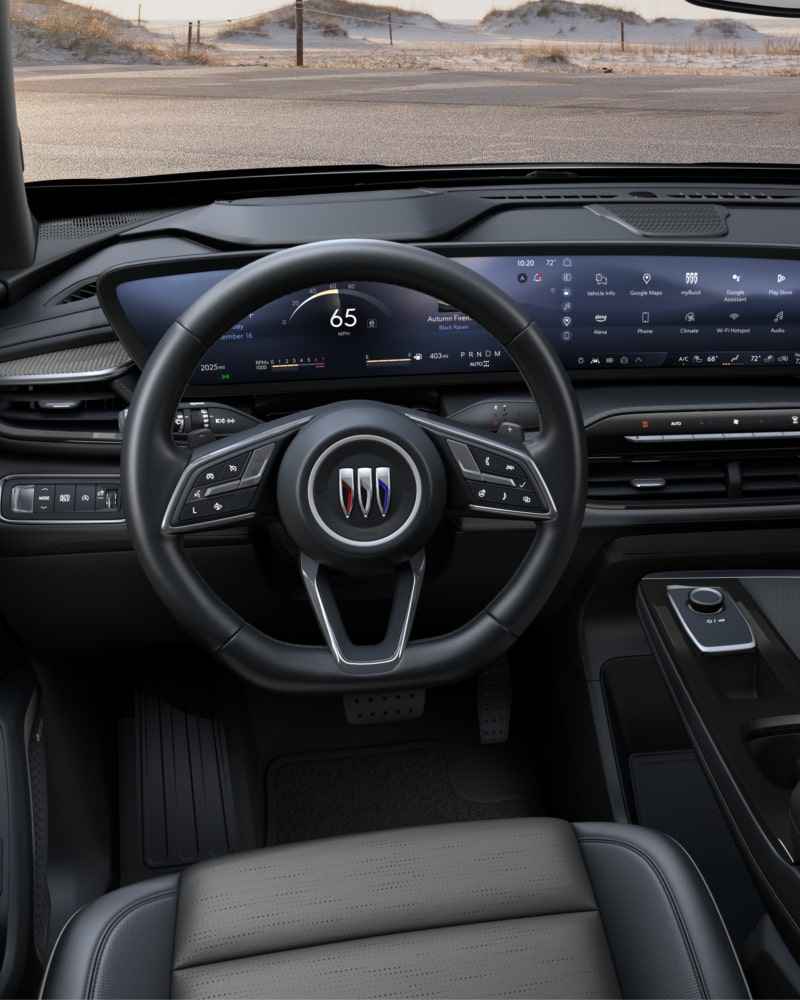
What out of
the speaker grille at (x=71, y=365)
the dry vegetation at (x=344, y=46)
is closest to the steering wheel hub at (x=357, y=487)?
the speaker grille at (x=71, y=365)

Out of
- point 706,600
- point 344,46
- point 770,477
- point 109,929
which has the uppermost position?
point 344,46

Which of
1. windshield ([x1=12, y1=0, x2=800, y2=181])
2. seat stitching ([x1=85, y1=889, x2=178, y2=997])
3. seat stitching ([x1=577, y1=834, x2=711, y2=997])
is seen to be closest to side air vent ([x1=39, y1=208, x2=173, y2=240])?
windshield ([x1=12, y1=0, x2=800, y2=181])

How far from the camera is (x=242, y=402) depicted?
5.34 feet

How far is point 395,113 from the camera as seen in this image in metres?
4.27

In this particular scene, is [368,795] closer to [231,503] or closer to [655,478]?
[655,478]

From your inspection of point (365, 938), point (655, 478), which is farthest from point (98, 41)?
point (365, 938)

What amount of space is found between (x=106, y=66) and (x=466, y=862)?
9.72 ft

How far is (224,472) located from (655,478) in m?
0.85

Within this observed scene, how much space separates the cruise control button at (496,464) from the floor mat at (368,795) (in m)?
1.14

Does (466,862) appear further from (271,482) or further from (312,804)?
(312,804)

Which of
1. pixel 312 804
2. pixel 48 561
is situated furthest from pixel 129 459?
pixel 312 804

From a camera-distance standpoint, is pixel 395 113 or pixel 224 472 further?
pixel 395 113

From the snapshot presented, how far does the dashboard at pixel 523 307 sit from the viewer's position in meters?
1.55

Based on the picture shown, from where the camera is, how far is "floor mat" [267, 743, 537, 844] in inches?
84.7
